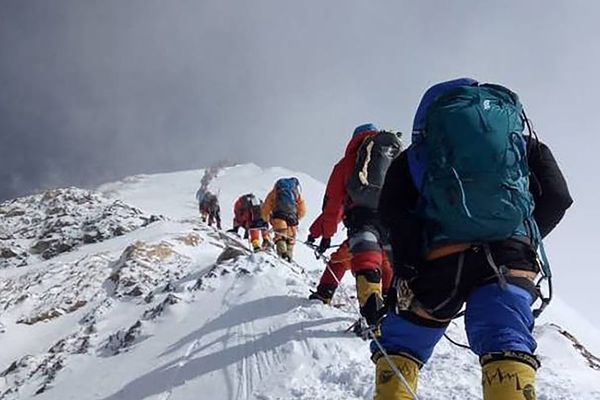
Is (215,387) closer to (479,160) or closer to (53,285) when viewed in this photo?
(479,160)

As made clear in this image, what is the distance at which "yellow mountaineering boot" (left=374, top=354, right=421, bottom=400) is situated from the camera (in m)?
3.51

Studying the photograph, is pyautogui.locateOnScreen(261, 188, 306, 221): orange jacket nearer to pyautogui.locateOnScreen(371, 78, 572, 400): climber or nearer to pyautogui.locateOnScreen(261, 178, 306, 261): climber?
pyautogui.locateOnScreen(261, 178, 306, 261): climber

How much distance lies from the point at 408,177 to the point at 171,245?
12185mm

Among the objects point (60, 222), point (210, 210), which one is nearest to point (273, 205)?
point (210, 210)

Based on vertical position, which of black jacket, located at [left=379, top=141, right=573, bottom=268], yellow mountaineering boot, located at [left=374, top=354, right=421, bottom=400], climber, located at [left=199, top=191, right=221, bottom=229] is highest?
climber, located at [left=199, top=191, right=221, bottom=229]

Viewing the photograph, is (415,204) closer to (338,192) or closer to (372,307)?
(372,307)

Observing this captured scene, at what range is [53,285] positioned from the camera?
1517 cm

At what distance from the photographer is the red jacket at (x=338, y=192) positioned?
681 cm

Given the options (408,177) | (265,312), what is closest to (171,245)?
(265,312)

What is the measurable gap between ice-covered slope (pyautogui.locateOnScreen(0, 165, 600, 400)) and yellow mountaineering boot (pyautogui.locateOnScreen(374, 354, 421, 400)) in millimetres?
1656

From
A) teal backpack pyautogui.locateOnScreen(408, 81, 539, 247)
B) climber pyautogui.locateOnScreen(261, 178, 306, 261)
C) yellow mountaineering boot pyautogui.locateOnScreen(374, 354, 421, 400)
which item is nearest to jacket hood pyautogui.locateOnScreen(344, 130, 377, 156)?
teal backpack pyautogui.locateOnScreen(408, 81, 539, 247)

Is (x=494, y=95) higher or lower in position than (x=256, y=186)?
lower

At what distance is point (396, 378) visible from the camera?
3.52 metres

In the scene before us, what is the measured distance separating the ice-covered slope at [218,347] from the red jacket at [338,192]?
96 centimetres
